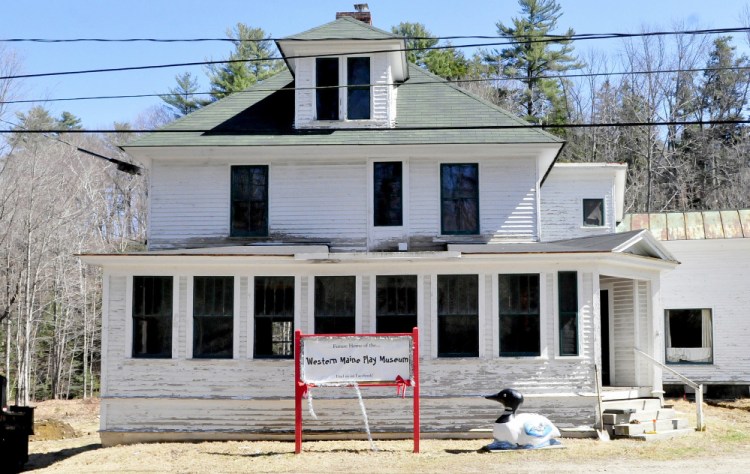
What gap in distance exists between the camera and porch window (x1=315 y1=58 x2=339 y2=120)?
2025 centimetres

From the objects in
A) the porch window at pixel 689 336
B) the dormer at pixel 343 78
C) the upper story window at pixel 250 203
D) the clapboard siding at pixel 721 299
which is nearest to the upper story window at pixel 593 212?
the clapboard siding at pixel 721 299

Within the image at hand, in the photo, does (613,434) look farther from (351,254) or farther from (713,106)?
(713,106)

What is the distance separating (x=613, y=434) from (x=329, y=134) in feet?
28.2

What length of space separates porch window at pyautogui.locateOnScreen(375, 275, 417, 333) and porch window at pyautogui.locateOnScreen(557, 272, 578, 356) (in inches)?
112

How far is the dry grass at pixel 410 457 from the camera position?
1454 cm

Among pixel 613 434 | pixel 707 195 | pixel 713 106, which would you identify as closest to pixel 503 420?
pixel 613 434

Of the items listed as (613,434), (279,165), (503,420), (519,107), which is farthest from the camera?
(519,107)

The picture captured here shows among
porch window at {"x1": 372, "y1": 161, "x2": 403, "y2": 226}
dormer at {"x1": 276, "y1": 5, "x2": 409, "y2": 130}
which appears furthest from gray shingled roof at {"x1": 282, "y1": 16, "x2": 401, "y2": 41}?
porch window at {"x1": 372, "y1": 161, "x2": 403, "y2": 226}

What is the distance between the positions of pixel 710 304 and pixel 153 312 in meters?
15.2

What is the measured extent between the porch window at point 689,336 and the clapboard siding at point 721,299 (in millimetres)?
206

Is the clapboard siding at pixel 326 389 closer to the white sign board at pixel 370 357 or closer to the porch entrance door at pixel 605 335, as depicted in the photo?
the white sign board at pixel 370 357

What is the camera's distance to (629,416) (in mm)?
17688

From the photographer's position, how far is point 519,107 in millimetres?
50969

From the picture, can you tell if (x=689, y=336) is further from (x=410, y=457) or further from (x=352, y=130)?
(x=410, y=457)
